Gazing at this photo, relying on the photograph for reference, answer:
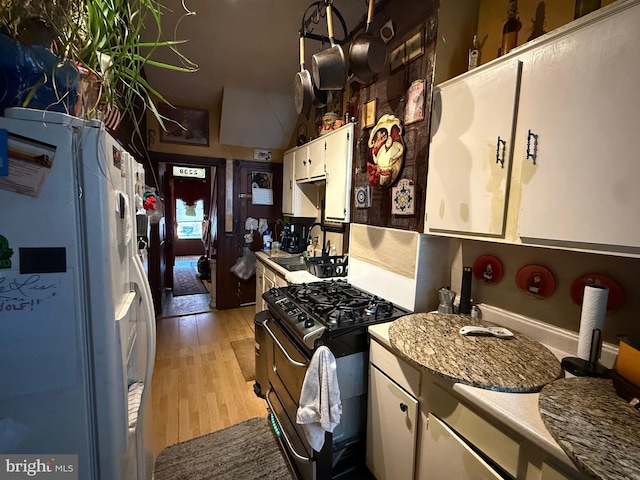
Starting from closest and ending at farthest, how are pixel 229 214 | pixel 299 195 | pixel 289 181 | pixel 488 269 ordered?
pixel 488 269 < pixel 299 195 < pixel 289 181 < pixel 229 214

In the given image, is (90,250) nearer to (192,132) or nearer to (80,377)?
(80,377)

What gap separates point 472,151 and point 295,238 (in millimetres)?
2516

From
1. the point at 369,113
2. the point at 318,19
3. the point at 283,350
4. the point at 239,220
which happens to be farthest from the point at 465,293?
the point at 239,220

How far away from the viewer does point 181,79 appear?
3230mm

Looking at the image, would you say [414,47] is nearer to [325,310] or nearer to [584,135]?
[584,135]

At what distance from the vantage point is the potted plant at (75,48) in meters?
0.74

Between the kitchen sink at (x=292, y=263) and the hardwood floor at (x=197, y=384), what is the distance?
1.01 m

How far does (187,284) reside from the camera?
5.48m

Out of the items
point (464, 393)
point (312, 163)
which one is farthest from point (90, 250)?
point (312, 163)

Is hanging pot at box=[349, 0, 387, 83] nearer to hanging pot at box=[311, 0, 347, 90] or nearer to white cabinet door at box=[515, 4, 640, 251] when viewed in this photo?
hanging pot at box=[311, 0, 347, 90]

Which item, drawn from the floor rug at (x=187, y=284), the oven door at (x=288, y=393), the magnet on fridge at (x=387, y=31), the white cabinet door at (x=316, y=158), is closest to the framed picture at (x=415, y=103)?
the magnet on fridge at (x=387, y=31)

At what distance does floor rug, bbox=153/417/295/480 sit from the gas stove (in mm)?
802

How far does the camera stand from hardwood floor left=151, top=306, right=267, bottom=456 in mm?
1942

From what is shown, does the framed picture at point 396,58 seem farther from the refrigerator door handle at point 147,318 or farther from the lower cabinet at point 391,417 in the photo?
the refrigerator door handle at point 147,318
